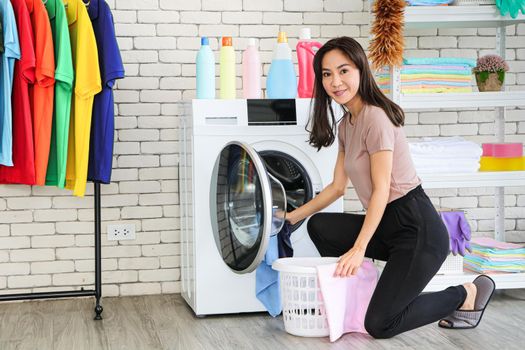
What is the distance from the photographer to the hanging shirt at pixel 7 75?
3279 millimetres

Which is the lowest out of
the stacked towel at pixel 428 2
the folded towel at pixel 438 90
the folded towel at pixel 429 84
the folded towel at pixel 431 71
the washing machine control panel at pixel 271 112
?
the washing machine control panel at pixel 271 112

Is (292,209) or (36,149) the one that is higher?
(36,149)

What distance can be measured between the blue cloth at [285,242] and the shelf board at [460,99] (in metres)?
0.87

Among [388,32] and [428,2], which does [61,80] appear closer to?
[388,32]

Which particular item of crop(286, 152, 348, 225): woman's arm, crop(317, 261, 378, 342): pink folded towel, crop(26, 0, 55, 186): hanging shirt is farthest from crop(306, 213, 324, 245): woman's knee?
crop(26, 0, 55, 186): hanging shirt

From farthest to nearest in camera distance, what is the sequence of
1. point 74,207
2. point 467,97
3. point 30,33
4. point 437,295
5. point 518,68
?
point 518,68 < point 74,207 < point 467,97 < point 30,33 < point 437,295

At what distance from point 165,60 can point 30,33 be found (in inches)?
33.6

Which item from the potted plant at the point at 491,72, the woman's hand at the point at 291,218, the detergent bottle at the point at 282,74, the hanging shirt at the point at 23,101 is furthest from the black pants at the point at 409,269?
the hanging shirt at the point at 23,101

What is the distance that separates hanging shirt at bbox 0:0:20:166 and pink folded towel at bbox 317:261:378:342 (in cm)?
146

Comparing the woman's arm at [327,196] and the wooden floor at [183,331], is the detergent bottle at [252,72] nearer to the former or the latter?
the woman's arm at [327,196]

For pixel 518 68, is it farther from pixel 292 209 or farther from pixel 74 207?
pixel 74 207

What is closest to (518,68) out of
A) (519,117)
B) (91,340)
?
(519,117)

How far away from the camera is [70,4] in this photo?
3473 millimetres

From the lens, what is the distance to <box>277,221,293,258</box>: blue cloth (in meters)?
3.29
